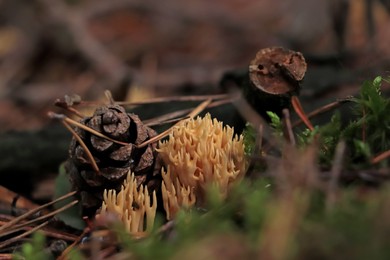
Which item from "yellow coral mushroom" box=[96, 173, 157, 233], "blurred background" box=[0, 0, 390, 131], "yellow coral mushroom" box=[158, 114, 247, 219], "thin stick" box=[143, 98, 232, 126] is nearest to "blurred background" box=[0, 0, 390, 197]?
"blurred background" box=[0, 0, 390, 131]

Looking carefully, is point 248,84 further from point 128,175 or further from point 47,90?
point 47,90

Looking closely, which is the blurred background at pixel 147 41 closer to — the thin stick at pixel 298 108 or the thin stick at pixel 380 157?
the thin stick at pixel 298 108

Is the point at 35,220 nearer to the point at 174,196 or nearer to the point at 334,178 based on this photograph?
the point at 174,196

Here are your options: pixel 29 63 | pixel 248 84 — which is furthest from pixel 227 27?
pixel 248 84

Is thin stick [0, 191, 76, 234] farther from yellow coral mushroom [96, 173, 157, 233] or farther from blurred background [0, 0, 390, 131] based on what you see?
blurred background [0, 0, 390, 131]

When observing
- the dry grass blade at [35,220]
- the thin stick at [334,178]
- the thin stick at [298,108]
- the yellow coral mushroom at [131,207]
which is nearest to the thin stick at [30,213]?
the dry grass blade at [35,220]

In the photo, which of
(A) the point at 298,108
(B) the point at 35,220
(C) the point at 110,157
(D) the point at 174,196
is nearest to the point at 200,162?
(D) the point at 174,196
